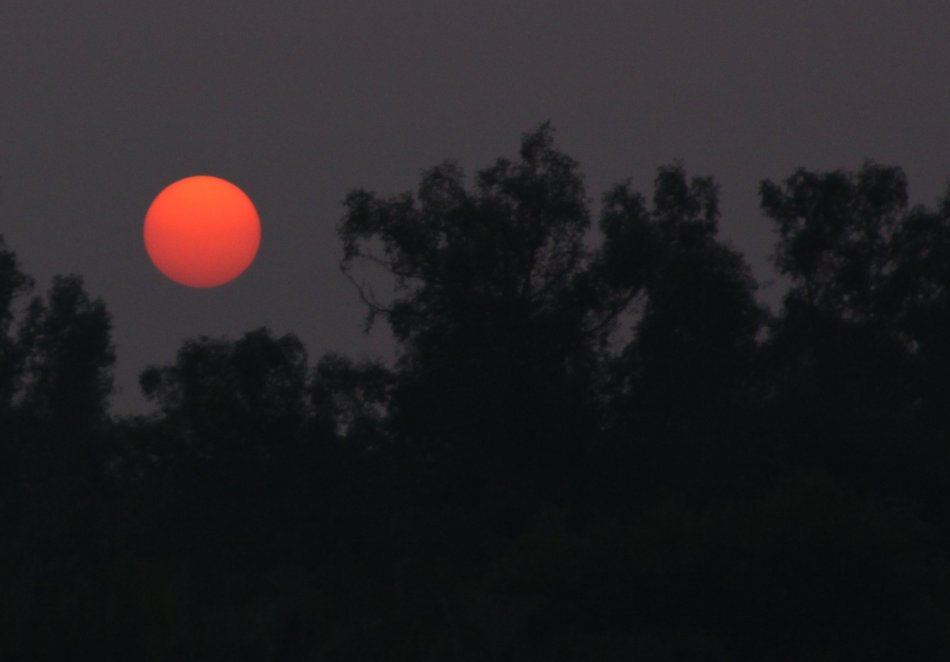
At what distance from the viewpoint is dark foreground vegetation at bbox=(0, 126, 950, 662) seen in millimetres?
19203

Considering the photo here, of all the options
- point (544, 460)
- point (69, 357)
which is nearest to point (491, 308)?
point (544, 460)

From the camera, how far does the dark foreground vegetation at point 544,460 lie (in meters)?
19.2

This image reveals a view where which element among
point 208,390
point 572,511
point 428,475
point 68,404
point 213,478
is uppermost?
point 68,404

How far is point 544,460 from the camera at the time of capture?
3691 centimetres

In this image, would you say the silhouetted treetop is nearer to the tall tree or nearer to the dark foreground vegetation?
the dark foreground vegetation

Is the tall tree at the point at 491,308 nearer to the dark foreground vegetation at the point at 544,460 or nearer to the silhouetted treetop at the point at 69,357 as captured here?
the dark foreground vegetation at the point at 544,460

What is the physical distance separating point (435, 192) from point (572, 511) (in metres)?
11.5

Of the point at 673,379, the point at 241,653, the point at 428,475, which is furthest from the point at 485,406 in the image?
the point at 241,653

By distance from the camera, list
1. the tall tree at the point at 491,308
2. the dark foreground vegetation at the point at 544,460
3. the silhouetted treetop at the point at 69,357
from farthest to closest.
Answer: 1. the silhouetted treetop at the point at 69,357
2. the tall tree at the point at 491,308
3. the dark foreground vegetation at the point at 544,460

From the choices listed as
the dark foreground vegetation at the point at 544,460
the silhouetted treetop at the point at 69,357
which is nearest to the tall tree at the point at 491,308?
the dark foreground vegetation at the point at 544,460

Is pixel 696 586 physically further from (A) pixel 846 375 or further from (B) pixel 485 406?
(A) pixel 846 375

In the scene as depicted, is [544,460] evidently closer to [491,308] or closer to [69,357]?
[491,308]

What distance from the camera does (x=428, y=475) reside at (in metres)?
37.8

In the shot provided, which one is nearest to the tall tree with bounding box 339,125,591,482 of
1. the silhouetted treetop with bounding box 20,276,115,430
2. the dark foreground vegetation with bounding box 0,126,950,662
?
the dark foreground vegetation with bounding box 0,126,950,662
